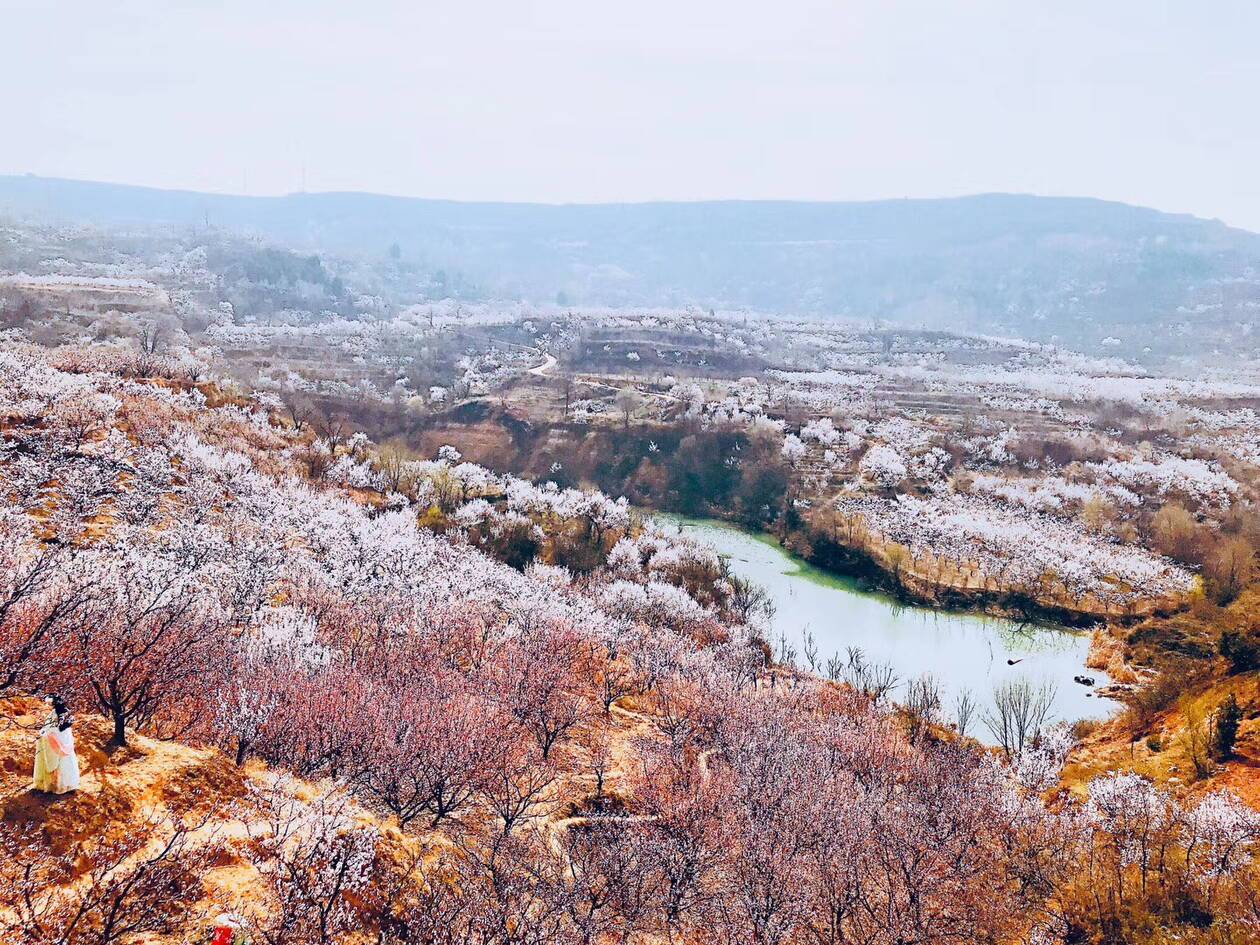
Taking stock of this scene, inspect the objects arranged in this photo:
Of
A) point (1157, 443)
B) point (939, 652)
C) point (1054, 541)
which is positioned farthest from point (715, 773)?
point (1157, 443)

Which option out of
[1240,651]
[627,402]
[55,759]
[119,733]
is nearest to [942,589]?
[1240,651]

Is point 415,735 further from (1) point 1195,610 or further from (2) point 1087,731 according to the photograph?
(1) point 1195,610

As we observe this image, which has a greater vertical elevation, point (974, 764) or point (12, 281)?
point (12, 281)

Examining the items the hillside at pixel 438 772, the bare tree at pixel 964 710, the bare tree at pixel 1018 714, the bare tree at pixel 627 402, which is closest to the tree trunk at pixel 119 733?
the hillside at pixel 438 772

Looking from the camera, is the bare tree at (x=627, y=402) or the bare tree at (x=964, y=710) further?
the bare tree at (x=627, y=402)

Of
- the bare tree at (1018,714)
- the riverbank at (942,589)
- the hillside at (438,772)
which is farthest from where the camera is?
the riverbank at (942,589)

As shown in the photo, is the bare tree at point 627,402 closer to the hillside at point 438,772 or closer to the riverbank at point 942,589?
the riverbank at point 942,589
